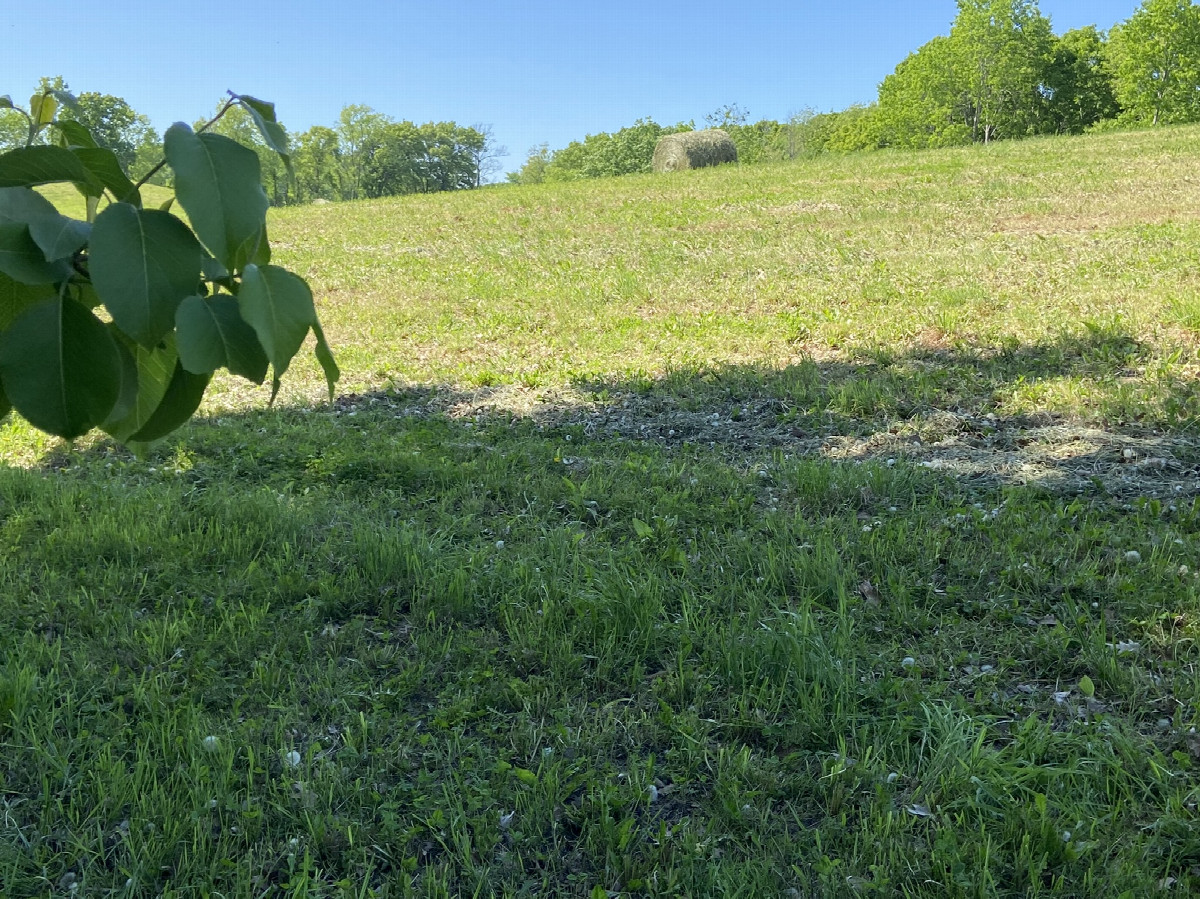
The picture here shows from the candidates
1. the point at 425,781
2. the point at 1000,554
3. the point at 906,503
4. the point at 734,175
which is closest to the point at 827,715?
the point at 425,781

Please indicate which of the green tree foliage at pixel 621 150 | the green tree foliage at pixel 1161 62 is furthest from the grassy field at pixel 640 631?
the green tree foliage at pixel 621 150

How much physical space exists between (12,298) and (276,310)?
316mm

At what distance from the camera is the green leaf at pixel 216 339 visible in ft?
2.69

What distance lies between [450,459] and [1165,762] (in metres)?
4.11

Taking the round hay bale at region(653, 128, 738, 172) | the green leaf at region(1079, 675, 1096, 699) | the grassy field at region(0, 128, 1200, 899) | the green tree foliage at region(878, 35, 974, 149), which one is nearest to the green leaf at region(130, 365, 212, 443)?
the grassy field at region(0, 128, 1200, 899)

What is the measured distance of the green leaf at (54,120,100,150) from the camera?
3.32 ft

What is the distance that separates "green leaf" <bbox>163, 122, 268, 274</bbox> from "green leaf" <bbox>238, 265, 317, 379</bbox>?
Result: 0.11ft

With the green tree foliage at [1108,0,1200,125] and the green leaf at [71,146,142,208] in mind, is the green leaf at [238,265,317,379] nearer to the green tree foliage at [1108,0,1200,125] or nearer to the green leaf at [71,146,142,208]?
the green leaf at [71,146,142,208]

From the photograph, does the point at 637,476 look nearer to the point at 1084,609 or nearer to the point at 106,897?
the point at 1084,609

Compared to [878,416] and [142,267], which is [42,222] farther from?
[878,416]

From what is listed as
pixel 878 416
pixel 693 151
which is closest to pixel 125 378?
pixel 878 416

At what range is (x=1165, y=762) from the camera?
8.84 ft

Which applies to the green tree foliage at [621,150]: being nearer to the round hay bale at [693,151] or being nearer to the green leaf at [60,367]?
the round hay bale at [693,151]

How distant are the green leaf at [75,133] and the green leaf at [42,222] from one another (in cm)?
18
